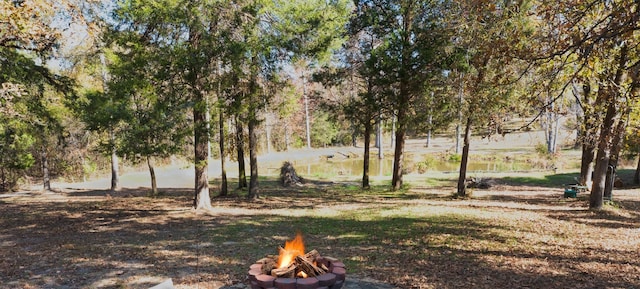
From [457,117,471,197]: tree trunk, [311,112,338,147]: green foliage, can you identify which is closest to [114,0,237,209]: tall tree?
[457,117,471,197]: tree trunk

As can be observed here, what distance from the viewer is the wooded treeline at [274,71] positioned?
8359 millimetres

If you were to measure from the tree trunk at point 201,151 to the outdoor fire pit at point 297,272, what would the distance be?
807cm

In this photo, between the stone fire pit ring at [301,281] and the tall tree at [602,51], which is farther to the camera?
the tall tree at [602,51]

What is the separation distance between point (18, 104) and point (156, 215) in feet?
20.5

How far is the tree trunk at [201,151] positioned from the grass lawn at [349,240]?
2.25ft

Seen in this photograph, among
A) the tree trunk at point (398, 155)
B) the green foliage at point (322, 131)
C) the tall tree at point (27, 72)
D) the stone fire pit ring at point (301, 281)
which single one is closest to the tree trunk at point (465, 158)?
the tree trunk at point (398, 155)

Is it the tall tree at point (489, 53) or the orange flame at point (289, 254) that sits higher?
the tall tree at point (489, 53)

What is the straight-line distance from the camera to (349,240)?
9.52 m

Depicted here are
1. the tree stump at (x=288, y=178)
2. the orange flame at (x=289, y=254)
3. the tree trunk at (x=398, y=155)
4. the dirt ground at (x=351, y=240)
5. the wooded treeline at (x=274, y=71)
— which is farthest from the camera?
the tree stump at (x=288, y=178)

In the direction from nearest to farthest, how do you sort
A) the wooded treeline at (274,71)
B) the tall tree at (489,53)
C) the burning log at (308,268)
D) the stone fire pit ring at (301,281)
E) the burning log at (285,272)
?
the stone fire pit ring at (301,281) < the burning log at (285,272) < the burning log at (308,268) < the tall tree at (489,53) < the wooded treeline at (274,71)

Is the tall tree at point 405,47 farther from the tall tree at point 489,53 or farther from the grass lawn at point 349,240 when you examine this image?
the grass lawn at point 349,240

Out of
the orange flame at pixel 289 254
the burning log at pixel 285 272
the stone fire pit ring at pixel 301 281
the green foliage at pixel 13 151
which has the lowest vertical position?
the stone fire pit ring at pixel 301 281

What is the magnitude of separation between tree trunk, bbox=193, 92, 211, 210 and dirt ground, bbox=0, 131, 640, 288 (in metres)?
0.67

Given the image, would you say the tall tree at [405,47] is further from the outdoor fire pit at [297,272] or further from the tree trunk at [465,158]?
the outdoor fire pit at [297,272]
